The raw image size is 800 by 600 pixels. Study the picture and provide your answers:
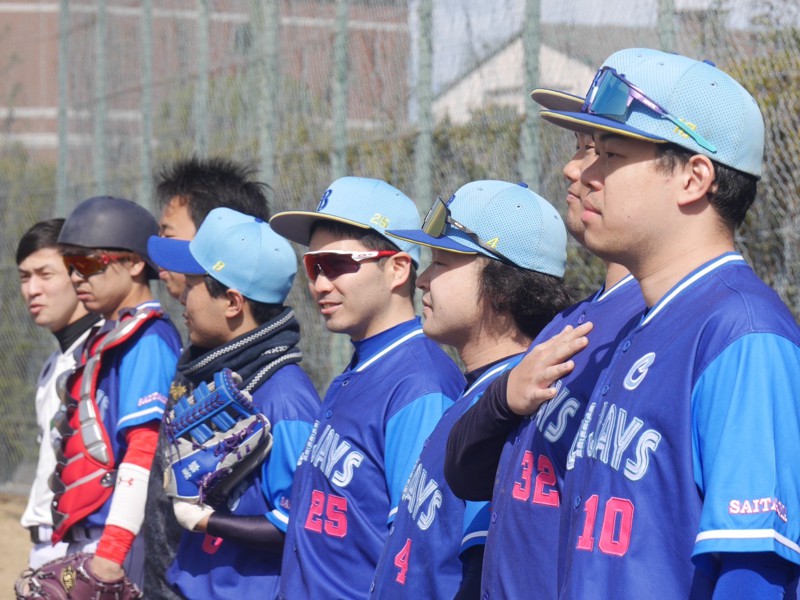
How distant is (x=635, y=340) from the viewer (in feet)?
6.83

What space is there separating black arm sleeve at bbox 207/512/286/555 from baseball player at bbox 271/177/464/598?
1.01ft

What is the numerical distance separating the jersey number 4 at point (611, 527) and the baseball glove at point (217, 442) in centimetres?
186

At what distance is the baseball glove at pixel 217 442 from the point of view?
3.72 meters

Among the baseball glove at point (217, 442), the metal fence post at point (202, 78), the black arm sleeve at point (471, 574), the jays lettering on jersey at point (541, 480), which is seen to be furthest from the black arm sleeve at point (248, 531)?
the metal fence post at point (202, 78)

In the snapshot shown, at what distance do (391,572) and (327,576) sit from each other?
437 mm

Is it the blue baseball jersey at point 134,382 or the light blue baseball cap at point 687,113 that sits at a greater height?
the light blue baseball cap at point 687,113

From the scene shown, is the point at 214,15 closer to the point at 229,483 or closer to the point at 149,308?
the point at 149,308

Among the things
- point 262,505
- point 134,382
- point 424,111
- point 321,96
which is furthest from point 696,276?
point 321,96

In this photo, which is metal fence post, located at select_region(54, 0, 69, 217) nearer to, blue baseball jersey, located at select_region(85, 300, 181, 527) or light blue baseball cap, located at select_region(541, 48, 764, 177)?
blue baseball jersey, located at select_region(85, 300, 181, 527)

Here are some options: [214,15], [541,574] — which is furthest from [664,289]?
[214,15]

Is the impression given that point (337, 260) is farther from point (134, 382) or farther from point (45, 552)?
point (45, 552)

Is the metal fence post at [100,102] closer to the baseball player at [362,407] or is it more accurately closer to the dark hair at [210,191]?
the dark hair at [210,191]

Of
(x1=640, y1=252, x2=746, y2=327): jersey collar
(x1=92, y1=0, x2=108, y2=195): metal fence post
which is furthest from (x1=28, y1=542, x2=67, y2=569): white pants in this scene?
(x1=92, y1=0, x2=108, y2=195): metal fence post

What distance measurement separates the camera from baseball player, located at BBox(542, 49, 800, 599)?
5.92ft
